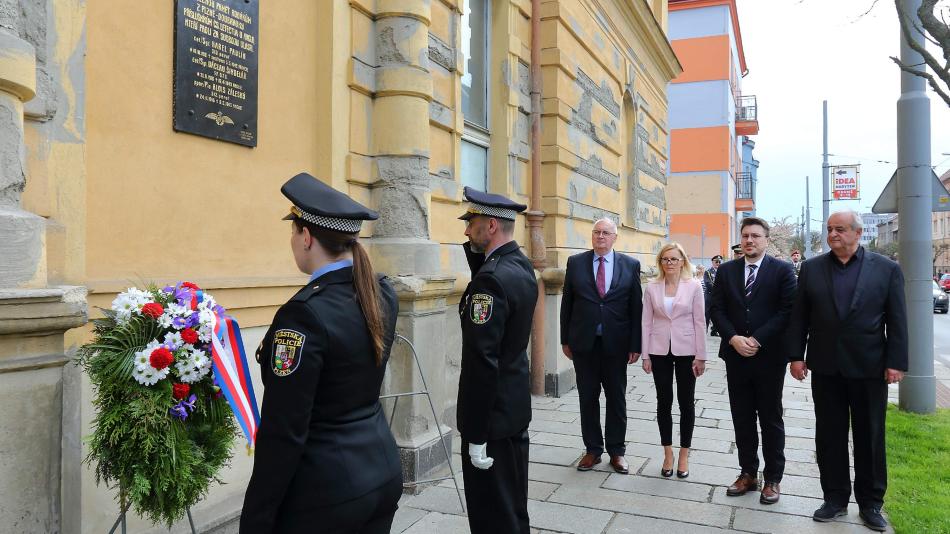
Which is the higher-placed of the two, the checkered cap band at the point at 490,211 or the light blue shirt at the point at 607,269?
the checkered cap band at the point at 490,211

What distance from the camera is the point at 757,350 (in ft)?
16.5

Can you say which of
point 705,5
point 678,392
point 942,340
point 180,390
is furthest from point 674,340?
point 705,5

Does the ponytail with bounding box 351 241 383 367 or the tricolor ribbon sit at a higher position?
the ponytail with bounding box 351 241 383 367

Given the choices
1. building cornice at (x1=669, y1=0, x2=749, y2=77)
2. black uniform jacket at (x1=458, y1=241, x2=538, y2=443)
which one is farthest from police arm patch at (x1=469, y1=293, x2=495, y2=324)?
building cornice at (x1=669, y1=0, x2=749, y2=77)

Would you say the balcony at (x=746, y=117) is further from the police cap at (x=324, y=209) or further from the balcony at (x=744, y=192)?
the police cap at (x=324, y=209)

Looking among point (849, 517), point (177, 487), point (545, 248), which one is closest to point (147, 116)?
point (177, 487)

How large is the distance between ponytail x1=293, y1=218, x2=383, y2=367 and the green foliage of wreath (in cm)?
88

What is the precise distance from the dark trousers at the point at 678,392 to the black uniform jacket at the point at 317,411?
361cm

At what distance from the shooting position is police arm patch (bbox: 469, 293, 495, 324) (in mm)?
3262

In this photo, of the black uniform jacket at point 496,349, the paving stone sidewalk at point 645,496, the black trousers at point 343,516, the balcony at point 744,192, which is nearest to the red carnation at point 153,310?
the black trousers at point 343,516

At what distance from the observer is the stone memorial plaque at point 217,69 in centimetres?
392

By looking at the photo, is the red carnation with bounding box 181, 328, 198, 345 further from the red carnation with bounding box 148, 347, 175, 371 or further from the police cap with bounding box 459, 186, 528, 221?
the police cap with bounding box 459, 186, 528, 221

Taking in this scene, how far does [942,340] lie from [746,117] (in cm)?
2248

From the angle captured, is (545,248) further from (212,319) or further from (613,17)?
(212,319)
